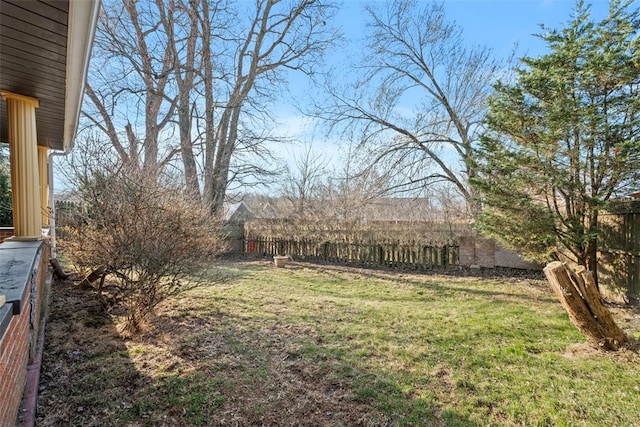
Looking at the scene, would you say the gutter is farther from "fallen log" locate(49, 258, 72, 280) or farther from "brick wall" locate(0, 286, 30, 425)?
"brick wall" locate(0, 286, 30, 425)

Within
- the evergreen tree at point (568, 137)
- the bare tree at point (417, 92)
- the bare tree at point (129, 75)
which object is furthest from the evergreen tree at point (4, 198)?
the evergreen tree at point (568, 137)

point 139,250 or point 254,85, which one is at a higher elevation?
point 254,85

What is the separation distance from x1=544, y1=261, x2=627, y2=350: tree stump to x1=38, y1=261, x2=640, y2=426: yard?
0.55 ft

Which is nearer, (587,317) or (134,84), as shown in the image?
(587,317)

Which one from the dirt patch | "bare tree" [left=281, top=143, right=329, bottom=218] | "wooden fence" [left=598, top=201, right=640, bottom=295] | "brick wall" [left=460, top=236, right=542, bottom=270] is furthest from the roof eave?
A: "bare tree" [left=281, top=143, right=329, bottom=218]

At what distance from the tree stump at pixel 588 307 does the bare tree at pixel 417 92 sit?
8.36m

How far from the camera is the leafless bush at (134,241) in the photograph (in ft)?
12.8

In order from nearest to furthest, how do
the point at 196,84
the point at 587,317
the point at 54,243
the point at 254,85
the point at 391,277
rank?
the point at 587,317 < the point at 54,243 < the point at 391,277 < the point at 196,84 < the point at 254,85

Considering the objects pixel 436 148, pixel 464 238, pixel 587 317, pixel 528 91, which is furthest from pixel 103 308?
pixel 436 148


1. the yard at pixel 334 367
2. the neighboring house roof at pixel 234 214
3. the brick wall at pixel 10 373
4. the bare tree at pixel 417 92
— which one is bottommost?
the yard at pixel 334 367

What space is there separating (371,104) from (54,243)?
10382mm

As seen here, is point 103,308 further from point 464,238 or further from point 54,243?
point 464,238

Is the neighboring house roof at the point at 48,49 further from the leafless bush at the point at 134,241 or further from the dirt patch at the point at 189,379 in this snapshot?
the dirt patch at the point at 189,379

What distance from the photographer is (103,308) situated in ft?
15.9
